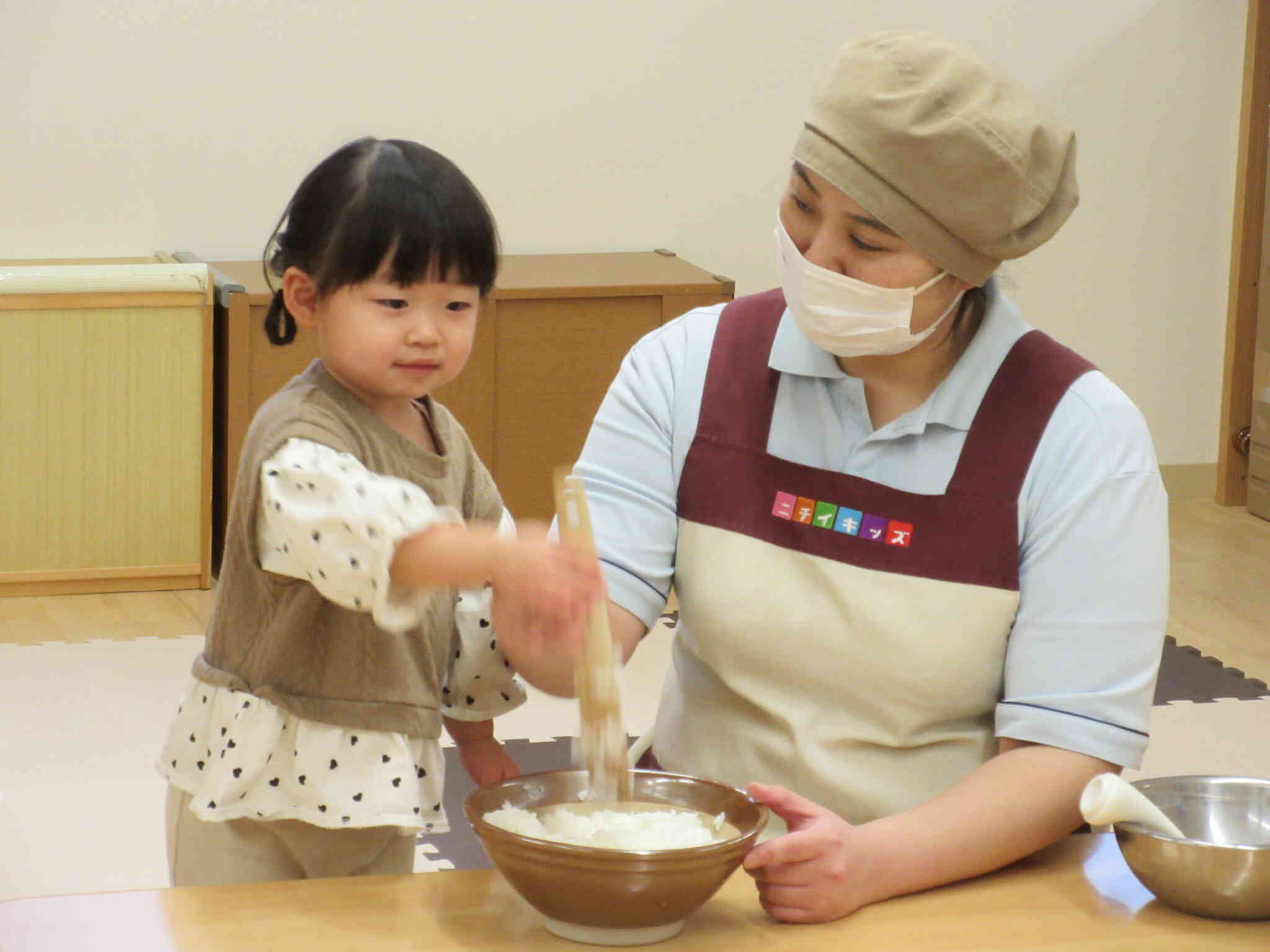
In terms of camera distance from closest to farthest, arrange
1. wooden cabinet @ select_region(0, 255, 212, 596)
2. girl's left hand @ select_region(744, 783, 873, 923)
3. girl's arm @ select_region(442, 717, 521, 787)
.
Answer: girl's left hand @ select_region(744, 783, 873, 923) → girl's arm @ select_region(442, 717, 521, 787) → wooden cabinet @ select_region(0, 255, 212, 596)

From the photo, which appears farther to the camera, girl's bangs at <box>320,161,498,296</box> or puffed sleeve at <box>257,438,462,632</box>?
girl's bangs at <box>320,161,498,296</box>

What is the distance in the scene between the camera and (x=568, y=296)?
4.15 meters

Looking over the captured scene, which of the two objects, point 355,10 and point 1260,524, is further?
point 1260,524

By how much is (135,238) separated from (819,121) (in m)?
Answer: 3.15

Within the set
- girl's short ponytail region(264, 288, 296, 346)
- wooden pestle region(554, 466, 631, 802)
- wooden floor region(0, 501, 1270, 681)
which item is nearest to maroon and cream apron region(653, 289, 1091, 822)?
wooden pestle region(554, 466, 631, 802)

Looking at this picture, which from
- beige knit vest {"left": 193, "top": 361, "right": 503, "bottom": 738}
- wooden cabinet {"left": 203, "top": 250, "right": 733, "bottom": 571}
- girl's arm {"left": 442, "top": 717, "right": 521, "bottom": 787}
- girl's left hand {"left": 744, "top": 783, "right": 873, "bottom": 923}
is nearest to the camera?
girl's left hand {"left": 744, "top": 783, "right": 873, "bottom": 923}

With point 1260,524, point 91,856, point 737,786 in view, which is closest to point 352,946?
point 737,786

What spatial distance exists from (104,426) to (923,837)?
2.99 metres

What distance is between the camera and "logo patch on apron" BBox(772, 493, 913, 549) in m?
1.42

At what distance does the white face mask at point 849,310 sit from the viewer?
147 centimetres

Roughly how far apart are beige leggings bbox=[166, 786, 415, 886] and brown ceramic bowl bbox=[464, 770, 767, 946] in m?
0.28

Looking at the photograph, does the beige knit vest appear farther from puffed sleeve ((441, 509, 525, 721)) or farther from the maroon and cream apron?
the maroon and cream apron

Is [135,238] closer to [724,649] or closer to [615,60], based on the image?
[615,60]

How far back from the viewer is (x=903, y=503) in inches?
56.2
